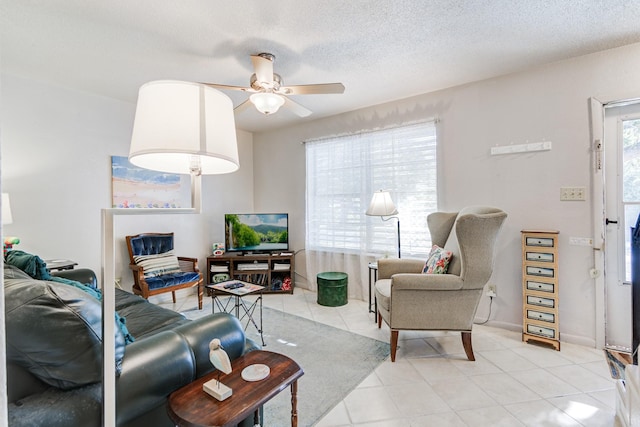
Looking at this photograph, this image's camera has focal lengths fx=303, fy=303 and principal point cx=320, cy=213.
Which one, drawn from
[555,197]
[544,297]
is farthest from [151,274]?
[555,197]

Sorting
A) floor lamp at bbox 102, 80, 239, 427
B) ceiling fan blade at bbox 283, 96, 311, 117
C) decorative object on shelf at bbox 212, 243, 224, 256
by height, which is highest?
ceiling fan blade at bbox 283, 96, 311, 117

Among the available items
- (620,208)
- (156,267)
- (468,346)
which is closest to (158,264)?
(156,267)

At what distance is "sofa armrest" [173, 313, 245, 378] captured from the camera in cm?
133

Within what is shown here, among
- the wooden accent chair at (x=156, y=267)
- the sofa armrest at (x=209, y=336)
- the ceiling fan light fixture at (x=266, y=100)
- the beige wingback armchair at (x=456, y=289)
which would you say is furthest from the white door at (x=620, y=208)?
the wooden accent chair at (x=156, y=267)

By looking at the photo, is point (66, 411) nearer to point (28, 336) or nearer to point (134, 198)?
point (28, 336)

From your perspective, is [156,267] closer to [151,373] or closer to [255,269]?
[255,269]

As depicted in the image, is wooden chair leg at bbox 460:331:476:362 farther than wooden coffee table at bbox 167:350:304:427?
Yes

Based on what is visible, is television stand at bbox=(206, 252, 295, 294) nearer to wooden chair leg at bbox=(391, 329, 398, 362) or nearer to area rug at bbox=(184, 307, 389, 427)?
area rug at bbox=(184, 307, 389, 427)

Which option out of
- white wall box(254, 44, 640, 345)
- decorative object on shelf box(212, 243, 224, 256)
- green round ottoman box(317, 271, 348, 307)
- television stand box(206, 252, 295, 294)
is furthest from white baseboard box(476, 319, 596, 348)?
decorative object on shelf box(212, 243, 224, 256)

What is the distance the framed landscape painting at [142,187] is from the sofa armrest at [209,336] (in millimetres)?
2429

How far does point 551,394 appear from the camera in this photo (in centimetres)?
192

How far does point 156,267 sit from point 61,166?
1380mm

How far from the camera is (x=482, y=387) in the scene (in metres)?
2.00

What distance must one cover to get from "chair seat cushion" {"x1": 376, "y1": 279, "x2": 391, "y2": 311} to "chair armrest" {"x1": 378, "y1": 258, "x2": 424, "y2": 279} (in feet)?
0.39
